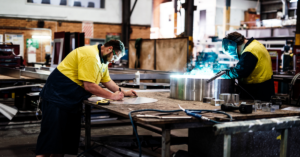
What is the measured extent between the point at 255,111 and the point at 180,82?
0.75 metres

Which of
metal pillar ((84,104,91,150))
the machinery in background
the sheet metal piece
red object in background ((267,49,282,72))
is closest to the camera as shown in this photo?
metal pillar ((84,104,91,150))

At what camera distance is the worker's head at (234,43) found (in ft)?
10.1

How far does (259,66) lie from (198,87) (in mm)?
763

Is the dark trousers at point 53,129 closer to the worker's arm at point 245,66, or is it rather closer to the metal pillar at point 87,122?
the metal pillar at point 87,122

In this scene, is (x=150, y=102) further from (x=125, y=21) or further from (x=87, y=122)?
(x=125, y=21)

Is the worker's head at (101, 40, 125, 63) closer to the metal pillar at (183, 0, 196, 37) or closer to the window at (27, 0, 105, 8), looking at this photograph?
the metal pillar at (183, 0, 196, 37)

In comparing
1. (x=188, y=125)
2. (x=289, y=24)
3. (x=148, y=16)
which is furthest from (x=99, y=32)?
(x=188, y=125)

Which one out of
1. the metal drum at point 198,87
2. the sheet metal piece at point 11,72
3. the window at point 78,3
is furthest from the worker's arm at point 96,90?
the window at point 78,3

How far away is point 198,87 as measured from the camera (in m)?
2.69

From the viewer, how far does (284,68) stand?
7758mm

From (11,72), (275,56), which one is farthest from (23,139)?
(275,56)

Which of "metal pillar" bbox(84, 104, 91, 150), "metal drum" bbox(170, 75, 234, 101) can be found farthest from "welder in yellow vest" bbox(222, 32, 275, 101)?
"metal pillar" bbox(84, 104, 91, 150)

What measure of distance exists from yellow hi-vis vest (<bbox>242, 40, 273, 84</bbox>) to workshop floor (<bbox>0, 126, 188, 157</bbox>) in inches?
63.2

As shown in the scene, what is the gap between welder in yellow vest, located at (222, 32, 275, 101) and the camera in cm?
292
